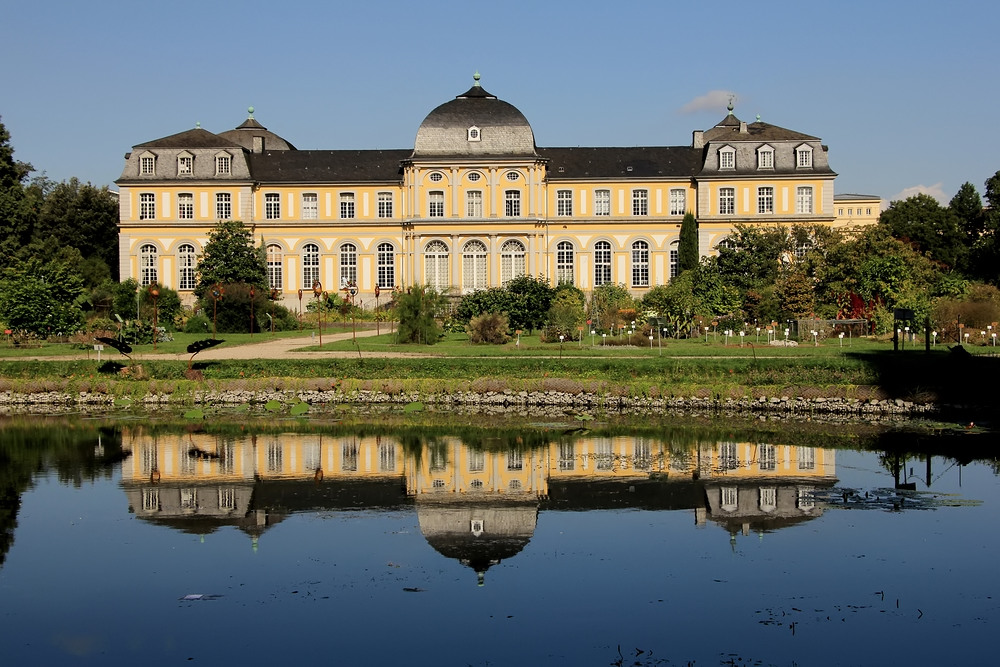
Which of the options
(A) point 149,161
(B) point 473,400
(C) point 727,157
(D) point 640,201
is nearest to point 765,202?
(C) point 727,157

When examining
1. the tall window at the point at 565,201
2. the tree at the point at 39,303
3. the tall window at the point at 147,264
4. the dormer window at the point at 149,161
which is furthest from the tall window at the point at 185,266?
the tree at the point at 39,303

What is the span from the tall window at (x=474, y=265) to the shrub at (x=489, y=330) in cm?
1753

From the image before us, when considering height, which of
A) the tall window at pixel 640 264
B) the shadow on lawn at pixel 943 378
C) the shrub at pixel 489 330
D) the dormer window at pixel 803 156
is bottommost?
the shadow on lawn at pixel 943 378

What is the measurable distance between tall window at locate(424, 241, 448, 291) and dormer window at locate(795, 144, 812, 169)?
1573 cm

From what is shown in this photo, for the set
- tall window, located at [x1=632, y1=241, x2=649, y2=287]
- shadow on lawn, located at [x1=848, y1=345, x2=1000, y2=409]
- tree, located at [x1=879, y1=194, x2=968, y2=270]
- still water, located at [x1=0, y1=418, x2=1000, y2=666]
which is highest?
tree, located at [x1=879, y1=194, x2=968, y2=270]

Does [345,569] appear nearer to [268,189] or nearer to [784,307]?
[784,307]

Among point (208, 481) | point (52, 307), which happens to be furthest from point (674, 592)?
point (52, 307)

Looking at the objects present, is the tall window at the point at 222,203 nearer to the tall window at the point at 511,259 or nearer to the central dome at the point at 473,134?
the central dome at the point at 473,134

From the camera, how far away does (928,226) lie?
6088 centimetres

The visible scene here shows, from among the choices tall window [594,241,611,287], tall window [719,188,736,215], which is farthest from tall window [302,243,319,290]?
tall window [719,188,736,215]

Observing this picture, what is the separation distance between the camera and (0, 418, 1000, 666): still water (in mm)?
9664

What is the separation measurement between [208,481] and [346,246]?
36.3 metres

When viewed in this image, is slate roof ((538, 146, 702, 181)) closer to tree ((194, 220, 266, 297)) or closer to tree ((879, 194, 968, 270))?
tree ((194, 220, 266, 297))

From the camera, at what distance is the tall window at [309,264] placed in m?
51.7
